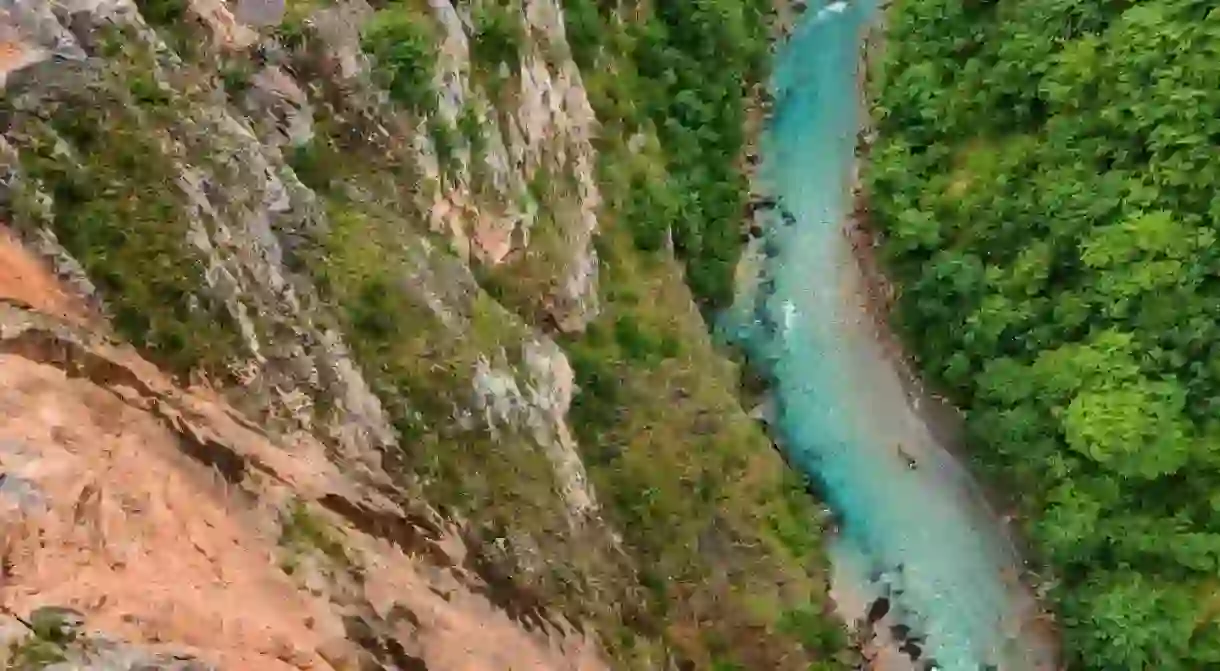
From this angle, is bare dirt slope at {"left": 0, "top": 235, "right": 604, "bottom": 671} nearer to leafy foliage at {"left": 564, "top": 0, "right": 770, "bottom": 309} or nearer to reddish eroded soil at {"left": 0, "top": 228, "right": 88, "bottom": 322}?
reddish eroded soil at {"left": 0, "top": 228, "right": 88, "bottom": 322}

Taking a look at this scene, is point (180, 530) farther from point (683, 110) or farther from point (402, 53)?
point (683, 110)

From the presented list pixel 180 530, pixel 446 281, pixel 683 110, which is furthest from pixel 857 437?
pixel 180 530

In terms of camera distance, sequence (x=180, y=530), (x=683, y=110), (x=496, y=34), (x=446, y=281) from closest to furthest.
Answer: (x=180, y=530), (x=446, y=281), (x=496, y=34), (x=683, y=110)

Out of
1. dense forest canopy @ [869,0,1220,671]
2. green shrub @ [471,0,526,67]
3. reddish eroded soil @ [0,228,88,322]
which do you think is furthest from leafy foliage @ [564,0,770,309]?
reddish eroded soil @ [0,228,88,322]

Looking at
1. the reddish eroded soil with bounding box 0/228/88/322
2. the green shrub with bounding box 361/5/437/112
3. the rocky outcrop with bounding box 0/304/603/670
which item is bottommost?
the rocky outcrop with bounding box 0/304/603/670

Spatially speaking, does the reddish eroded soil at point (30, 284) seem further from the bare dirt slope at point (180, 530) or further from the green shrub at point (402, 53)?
the green shrub at point (402, 53)

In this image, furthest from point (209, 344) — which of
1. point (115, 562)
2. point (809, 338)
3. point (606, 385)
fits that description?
point (809, 338)
